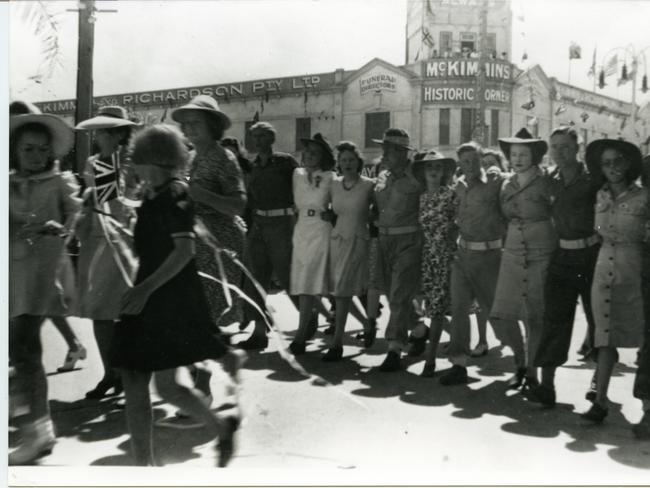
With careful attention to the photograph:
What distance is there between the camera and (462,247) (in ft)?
16.2

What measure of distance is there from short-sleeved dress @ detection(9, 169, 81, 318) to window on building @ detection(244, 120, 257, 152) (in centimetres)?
147

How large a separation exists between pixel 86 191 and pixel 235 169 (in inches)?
32.4

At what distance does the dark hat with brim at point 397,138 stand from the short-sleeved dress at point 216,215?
1.52 meters

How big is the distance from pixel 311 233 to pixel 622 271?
2.23 m

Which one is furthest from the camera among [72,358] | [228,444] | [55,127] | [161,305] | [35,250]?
[72,358]

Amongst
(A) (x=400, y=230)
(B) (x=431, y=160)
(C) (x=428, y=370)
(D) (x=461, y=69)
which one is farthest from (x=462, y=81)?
(C) (x=428, y=370)

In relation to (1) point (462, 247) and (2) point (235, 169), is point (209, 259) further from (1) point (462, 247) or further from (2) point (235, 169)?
(1) point (462, 247)

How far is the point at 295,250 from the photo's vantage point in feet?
17.8

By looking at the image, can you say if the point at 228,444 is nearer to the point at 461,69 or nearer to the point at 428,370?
the point at 428,370

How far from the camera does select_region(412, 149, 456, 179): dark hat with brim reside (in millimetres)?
5098

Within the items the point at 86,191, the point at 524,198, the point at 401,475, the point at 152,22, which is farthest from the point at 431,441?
the point at 152,22

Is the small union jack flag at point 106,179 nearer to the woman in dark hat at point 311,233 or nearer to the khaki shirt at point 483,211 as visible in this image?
the woman in dark hat at point 311,233

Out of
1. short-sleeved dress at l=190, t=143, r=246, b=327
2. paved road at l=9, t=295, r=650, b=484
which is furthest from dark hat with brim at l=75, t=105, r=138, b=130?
paved road at l=9, t=295, r=650, b=484

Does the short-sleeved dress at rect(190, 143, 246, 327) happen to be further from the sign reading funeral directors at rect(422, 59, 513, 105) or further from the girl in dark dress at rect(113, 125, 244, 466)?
the sign reading funeral directors at rect(422, 59, 513, 105)
